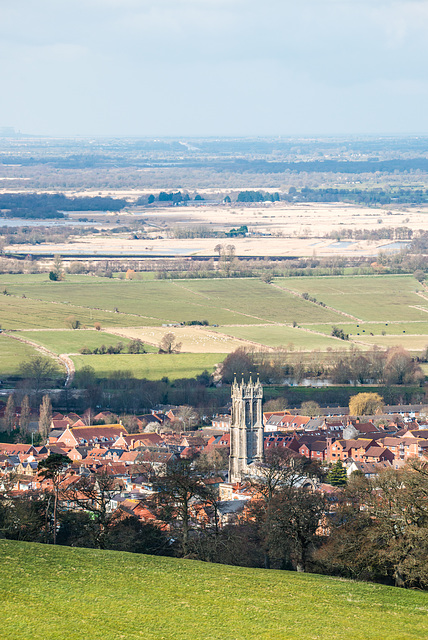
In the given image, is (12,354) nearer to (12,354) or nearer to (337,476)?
(12,354)

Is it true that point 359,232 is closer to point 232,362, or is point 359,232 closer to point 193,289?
point 193,289

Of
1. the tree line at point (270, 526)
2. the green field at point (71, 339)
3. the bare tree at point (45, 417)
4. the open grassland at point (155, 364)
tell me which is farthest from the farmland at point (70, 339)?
the tree line at point (270, 526)

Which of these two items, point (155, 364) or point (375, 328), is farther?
point (375, 328)

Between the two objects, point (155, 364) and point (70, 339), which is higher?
point (155, 364)

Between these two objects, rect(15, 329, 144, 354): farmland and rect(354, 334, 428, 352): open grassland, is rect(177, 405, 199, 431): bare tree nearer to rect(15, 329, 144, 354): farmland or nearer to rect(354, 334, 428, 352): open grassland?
rect(15, 329, 144, 354): farmland

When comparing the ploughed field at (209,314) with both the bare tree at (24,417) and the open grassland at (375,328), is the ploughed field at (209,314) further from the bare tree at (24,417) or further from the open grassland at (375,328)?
the bare tree at (24,417)

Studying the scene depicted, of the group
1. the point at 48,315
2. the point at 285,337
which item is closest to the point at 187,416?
the point at 285,337
